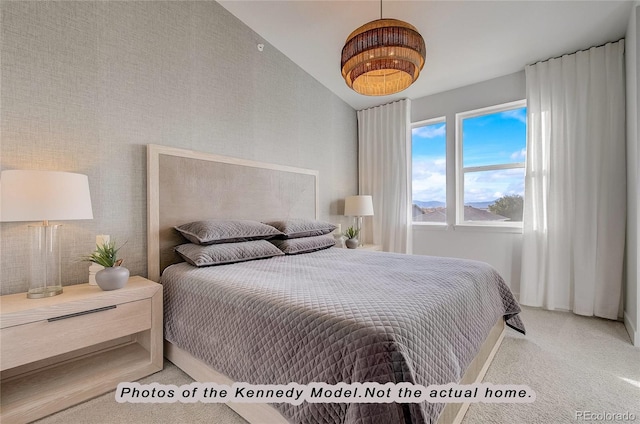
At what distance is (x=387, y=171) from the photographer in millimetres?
4062

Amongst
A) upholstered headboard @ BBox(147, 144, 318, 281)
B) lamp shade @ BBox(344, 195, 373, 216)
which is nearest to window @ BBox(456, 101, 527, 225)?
lamp shade @ BBox(344, 195, 373, 216)

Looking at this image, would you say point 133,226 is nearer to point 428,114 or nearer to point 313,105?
point 313,105

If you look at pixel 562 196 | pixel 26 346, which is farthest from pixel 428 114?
pixel 26 346

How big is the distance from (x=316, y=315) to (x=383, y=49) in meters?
1.59

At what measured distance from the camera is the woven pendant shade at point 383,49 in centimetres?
170

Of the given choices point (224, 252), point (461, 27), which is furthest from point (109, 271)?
point (461, 27)

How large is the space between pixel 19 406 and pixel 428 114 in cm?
445

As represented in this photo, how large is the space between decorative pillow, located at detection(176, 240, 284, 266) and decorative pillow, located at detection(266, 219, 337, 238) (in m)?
0.32

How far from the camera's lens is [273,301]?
4.12ft

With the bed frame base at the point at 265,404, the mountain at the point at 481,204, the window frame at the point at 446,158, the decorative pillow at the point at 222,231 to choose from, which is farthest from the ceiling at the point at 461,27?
the bed frame base at the point at 265,404

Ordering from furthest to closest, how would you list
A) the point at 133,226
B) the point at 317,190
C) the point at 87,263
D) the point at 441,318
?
the point at 317,190 → the point at 133,226 → the point at 87,263 → the point at 441,318

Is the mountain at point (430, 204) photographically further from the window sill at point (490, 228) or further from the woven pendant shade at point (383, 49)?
the woven pendant shade at point (383, 49)

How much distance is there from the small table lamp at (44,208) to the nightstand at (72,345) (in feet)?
0.39

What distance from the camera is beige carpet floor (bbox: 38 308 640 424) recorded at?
4.69 ft
